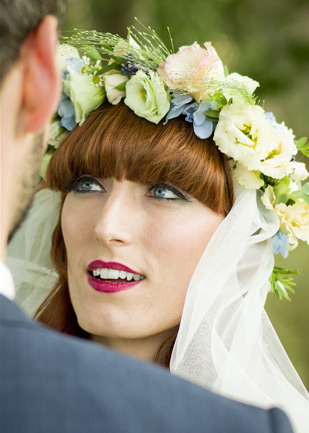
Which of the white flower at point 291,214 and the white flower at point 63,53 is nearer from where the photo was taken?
the white flower at point 291,214

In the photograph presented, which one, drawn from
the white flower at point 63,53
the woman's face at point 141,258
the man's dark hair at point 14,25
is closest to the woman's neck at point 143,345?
the woman's face at point 141,258

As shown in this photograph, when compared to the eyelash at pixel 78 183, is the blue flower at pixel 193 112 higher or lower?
higher

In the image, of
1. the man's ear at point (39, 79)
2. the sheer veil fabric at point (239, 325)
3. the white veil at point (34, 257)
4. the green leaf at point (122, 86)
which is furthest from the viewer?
the white veil at point (34, 257)

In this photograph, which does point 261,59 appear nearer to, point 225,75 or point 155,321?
point 225,75

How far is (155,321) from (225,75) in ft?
3.04

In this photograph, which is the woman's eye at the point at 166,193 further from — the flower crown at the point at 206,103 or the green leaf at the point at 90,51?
the green leaf at the point at 90,51

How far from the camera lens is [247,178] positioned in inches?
95.0

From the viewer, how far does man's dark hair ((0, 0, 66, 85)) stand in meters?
1.06

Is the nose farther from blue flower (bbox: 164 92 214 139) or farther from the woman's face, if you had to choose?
blue flower (bbox: 164 92 214 139)

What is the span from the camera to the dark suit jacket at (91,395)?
3.27ft

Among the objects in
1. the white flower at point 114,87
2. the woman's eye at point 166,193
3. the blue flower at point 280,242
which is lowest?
the blue flower at point 280,242

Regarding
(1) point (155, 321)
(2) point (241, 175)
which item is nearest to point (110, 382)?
(1) point (155, 321)

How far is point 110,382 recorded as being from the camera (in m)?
Result: 1.04

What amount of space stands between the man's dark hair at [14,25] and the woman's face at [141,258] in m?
1.23
